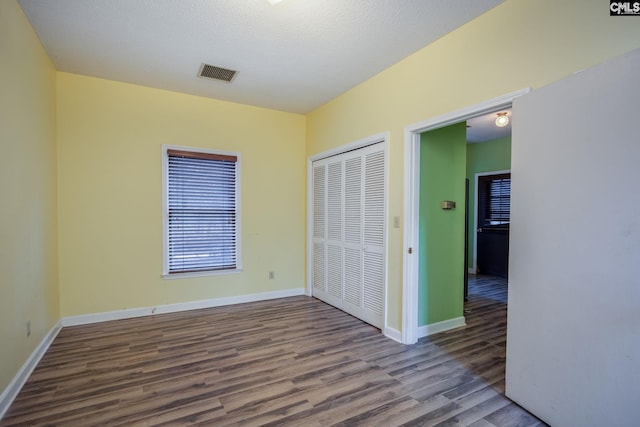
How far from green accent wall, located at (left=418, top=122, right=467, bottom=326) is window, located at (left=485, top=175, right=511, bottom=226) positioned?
3.53 metres

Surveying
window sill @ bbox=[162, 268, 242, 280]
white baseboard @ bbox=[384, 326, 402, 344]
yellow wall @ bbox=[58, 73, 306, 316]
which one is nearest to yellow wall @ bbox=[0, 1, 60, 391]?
yellow wall @ bbox=[58, 73, 306, 316]

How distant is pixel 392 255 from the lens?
10.4ft

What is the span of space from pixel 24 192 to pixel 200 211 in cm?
187

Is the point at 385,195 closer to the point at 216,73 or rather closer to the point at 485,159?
the point at 216,73

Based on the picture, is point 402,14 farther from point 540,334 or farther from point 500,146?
point 500,146

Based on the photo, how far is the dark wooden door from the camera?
616 centimetres

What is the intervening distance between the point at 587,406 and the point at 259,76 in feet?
12.6

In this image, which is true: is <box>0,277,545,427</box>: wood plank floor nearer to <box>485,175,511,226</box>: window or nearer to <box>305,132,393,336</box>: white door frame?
<box>305,132,393,336</box>: white door frame

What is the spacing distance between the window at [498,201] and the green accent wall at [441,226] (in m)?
3.53

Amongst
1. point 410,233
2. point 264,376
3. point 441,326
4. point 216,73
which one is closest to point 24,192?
point 216,73

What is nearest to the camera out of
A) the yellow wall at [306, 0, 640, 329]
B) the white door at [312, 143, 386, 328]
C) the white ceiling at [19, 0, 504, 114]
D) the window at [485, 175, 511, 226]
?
the yellow wall at [306, 0, 640, 329]

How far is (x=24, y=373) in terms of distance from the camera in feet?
7.50

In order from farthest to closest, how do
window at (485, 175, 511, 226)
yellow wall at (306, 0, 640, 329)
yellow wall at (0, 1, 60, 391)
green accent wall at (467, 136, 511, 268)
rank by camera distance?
1. window at (485, 175, 511, 226)
2. green accent wall at (467, 136, 511, 268)
3. yellow wall at (0, 1, 60, 391)
4. yellow wall at (306, 0, 640, 329)

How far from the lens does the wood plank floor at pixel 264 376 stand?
1917mm
